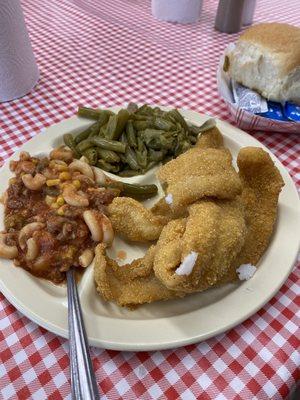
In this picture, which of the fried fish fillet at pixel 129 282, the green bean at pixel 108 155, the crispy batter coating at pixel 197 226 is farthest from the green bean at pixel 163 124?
the fried fish fillet at pixel 129 282

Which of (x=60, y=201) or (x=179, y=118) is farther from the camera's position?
(x=179, y=118)

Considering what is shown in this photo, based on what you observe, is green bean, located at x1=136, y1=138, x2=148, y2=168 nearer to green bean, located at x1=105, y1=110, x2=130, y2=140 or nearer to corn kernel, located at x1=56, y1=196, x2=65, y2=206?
green bean, located at x1=105, y1=110, x2=130, y2=140

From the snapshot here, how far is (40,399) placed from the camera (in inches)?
37.5

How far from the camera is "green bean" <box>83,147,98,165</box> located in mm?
1613

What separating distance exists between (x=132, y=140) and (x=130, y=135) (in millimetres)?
29

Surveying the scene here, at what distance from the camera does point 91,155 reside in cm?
162

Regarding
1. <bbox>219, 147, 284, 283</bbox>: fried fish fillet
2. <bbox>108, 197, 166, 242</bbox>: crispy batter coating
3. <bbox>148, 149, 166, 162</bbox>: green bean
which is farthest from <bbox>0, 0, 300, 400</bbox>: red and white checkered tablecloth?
<bbox>148, 149, 166, 162</bbox>: green bean

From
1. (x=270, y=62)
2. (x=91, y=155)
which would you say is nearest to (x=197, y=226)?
(x=91, y=155)

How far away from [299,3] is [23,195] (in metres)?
3.04

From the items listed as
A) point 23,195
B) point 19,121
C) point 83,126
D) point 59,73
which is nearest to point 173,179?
point 23,195

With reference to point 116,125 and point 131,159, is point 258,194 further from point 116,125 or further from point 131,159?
point 116,125

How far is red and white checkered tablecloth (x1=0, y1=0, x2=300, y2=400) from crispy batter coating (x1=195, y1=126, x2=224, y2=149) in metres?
0.30

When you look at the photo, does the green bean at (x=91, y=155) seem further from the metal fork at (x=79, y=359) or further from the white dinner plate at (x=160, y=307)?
the metal fork at (x=79, y=359)

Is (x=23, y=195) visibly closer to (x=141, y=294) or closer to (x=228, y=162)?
(x=141, y=294)
